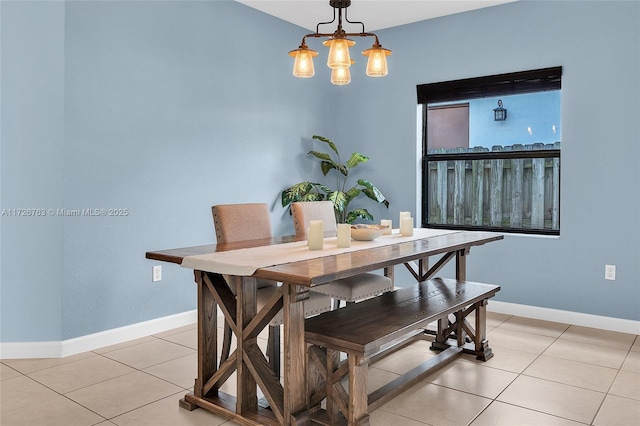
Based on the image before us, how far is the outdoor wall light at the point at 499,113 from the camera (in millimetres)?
4484

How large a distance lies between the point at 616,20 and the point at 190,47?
3.25 meters

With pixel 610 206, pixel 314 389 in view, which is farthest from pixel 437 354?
pixel 610 206

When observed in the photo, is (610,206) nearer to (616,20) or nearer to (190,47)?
(616,20)

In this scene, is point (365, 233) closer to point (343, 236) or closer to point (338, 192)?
point (343, 236)

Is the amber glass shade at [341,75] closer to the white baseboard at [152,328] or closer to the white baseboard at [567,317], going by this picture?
the white baseboard at [152,328]

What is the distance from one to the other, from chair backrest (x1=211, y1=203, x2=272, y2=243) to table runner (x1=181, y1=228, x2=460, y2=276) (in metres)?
0.35

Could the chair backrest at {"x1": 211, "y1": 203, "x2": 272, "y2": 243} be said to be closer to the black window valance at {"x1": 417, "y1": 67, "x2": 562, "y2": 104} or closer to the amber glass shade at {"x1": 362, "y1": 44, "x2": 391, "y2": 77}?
the amber glass shade at {"x1": 362, "y1": 44, "x2": 391, "y2": 77}

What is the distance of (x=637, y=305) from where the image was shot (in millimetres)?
3695

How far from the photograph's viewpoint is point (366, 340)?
2111 millimetres

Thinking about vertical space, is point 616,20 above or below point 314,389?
above

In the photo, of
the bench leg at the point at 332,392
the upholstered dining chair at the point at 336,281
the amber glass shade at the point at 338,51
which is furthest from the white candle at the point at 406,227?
the bench leg at the point at 332,392

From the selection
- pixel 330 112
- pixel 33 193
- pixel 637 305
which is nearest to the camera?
pixel 33 193

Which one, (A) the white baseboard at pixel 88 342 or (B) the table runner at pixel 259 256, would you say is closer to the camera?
(B) the table runner at pixel 259 256

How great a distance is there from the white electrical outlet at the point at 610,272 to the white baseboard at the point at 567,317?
1.01 feet
